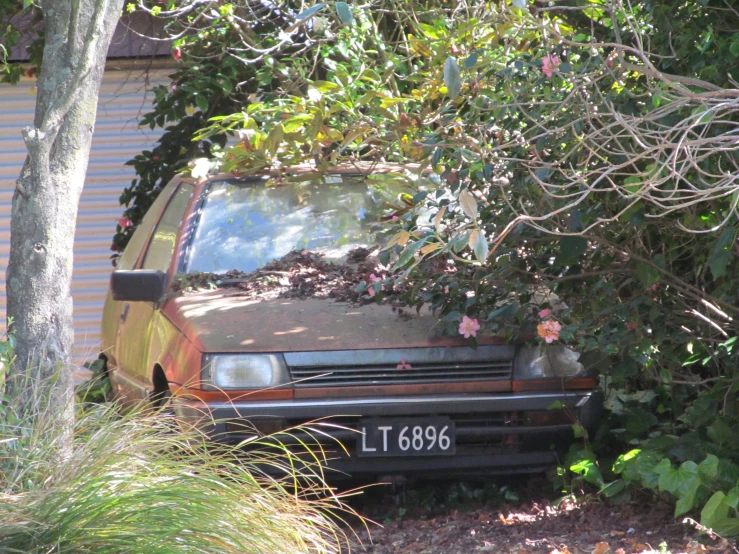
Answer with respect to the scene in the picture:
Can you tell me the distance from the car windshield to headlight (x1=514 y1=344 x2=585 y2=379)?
1135 mm

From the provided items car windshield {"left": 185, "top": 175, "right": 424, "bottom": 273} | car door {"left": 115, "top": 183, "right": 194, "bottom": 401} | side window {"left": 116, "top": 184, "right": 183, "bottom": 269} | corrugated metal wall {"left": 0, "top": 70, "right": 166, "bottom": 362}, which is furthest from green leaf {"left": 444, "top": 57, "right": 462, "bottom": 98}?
corrugated metal wall {"left": 0, "top": 70, "right": 166, "bottom": 362}

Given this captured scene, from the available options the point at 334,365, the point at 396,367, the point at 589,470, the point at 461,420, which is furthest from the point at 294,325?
the point at 589,470

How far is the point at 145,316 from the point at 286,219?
0.93 m

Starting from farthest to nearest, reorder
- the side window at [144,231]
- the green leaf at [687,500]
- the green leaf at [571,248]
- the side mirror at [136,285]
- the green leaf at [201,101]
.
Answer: the green leaf at [201,101] < the side window at [144,231] < the side mirror at [136,285] < the green leaf at [571,248] < the green leaf at [687,500]

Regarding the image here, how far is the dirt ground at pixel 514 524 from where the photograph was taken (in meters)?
3.91

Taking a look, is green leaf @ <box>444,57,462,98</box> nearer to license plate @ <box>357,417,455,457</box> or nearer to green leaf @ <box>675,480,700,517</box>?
license plate @ <box>357,417,455,457</box>

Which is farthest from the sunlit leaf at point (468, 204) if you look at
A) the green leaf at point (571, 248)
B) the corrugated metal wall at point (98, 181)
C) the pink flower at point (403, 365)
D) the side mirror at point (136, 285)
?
the corrugated metal wall at point (98, 181)

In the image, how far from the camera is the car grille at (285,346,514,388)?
14.0 ft

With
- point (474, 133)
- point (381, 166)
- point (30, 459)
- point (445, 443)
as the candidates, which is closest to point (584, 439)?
point (445, 443)

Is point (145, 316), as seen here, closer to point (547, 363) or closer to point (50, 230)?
point (50, 230)

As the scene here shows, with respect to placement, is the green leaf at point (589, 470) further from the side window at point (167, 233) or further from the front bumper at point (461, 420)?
the side window at point (167, 233)

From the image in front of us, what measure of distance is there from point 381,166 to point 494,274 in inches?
53.8

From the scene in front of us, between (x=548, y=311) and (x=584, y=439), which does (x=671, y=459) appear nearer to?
→ (x=584, y=439)

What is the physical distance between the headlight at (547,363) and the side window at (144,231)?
2.69m
